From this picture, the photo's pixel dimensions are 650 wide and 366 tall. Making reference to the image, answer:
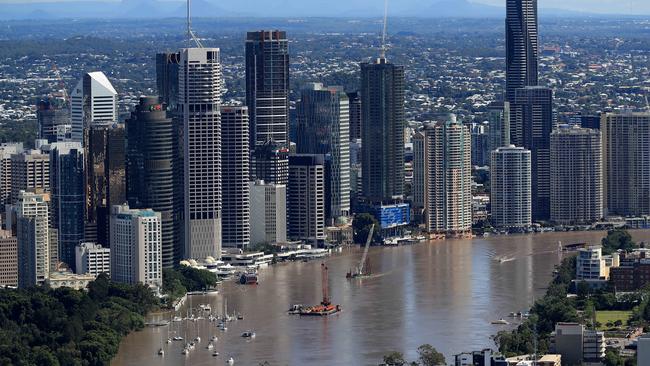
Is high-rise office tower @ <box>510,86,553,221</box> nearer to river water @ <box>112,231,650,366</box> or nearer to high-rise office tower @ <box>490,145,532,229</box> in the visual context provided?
high-rise office tower @ <box>490,145,532,229</box>

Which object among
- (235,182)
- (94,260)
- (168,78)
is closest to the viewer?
(94,260)

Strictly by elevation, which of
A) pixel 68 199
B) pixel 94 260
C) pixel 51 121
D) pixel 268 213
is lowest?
pixel 94 260

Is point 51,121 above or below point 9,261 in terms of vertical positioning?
above

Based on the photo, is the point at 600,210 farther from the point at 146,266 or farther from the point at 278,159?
the point at 146,266

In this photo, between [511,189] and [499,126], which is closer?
[511,189]

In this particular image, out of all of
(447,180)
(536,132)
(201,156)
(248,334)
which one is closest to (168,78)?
(201,156)

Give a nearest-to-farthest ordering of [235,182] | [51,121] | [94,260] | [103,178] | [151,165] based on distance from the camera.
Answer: [94,260]
[151,165]
[103,178]
[235,182]
[51,121]

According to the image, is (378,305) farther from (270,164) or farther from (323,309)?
(270,164)

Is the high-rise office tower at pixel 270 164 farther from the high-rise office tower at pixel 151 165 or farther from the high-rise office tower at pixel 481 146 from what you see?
the high-rise office tower at pixel 481 146
